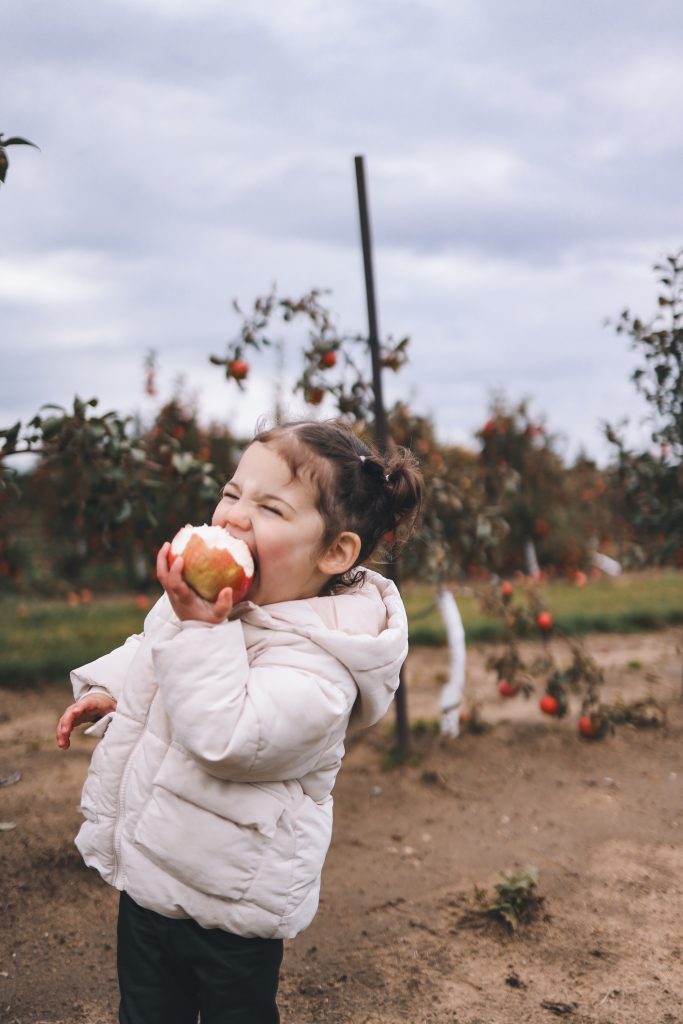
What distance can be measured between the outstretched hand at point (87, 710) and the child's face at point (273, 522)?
15.3 inches

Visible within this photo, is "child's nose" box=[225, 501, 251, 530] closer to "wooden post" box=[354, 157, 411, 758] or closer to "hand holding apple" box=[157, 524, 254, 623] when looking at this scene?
"hand holding apple" box=[157, 524, 254, 623]

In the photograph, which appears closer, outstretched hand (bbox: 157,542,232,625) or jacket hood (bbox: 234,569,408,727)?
outstretched hand (bbox: 157,542,232,625)

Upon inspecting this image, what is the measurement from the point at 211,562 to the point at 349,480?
384 mm

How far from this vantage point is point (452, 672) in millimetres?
4520

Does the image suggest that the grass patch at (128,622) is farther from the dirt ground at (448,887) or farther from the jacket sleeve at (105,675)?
the jacket sleeve at (105,675)

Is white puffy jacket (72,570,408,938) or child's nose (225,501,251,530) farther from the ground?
child's nose (225,501,251,530)

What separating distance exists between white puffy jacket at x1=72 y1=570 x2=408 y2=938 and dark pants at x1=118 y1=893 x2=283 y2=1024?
0.23ft

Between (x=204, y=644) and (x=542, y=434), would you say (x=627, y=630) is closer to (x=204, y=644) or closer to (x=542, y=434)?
(x=542, y=434)

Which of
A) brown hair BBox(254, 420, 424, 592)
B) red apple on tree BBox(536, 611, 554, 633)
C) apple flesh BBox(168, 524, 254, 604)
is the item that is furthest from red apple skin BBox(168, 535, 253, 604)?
red apple on tree BBox(536, 611, 554, 633)

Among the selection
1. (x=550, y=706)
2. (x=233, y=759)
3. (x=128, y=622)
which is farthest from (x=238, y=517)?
(x=128, y=622)

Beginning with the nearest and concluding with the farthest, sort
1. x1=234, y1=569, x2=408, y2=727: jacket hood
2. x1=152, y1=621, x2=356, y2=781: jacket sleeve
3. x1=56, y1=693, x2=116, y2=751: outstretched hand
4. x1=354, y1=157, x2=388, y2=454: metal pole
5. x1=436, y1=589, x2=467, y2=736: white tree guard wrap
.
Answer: x1=152, y1=621, x2=356, y2=781: jacket sleeve
x1=234, y1=569, x2=408, y2=727: jacket hood
x1=56, y1=693, x2=116, y2=751: outstretched hand
x1=354, y1=157, x2=388, y2=454: metal pole
x1=436, y1=589, x2=467, y2=736: white tree guard wrap

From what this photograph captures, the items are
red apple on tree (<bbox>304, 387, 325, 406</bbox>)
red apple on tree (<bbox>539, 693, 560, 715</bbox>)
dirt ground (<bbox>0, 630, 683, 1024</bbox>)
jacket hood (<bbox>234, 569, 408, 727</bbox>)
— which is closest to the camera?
jacket hood (<bbox>234, 569, 408, 727</bbox>)

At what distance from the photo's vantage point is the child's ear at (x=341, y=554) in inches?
71.4

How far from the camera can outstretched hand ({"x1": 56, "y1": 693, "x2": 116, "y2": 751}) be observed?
1.84 metres
